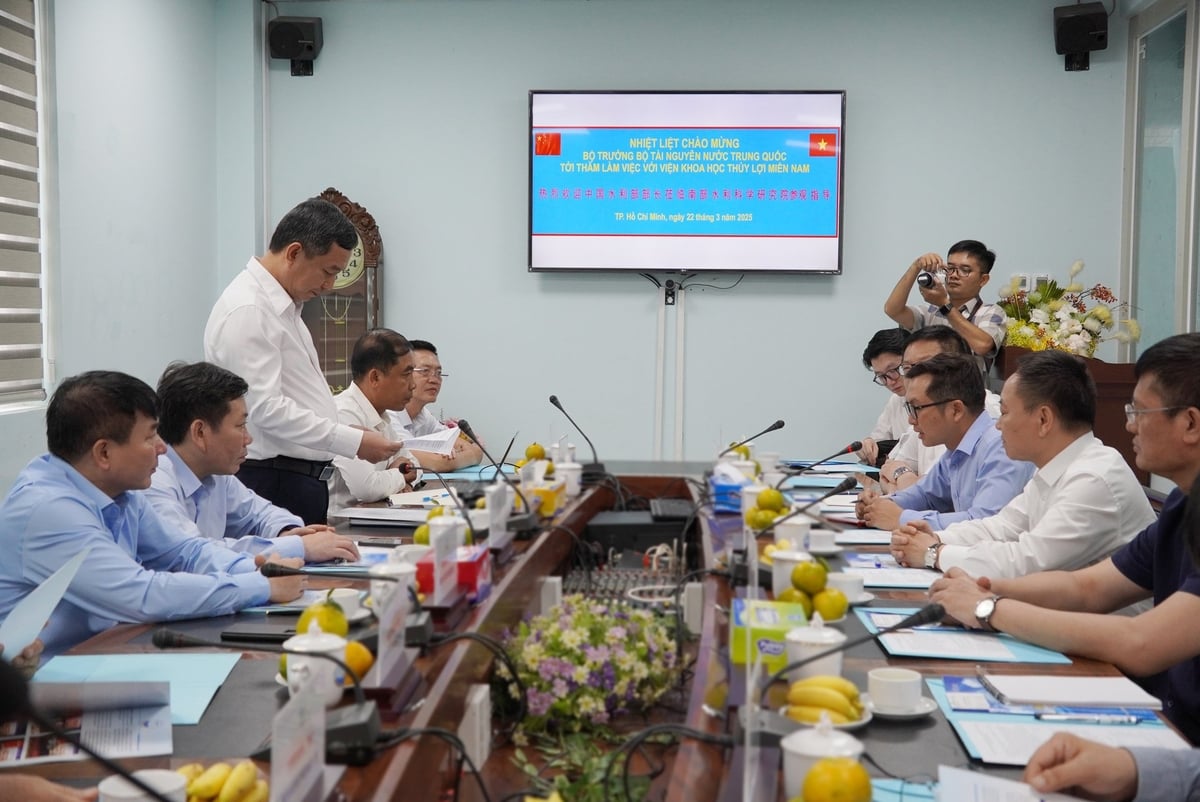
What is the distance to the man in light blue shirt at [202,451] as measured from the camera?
8.96ft

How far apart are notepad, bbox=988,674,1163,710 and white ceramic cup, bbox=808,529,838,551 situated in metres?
0.50

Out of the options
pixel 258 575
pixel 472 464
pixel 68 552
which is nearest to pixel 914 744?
pixel 258 575

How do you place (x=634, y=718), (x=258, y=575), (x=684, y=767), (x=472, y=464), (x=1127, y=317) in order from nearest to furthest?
(x=684, y=767), (x=634, y=718), (x=258, y=575), (x=472, y=464), (x=1127, y=317)

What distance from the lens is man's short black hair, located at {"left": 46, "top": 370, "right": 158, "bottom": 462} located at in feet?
7.59

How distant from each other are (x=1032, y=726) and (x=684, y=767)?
0.67m

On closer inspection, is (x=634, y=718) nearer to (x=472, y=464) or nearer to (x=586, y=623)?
(x=586, y=623)

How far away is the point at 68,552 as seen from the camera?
222cm

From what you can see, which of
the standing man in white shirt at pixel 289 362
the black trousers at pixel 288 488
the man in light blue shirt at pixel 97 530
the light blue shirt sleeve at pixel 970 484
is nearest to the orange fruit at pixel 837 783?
the man in light blue shirt at pixel 97 530

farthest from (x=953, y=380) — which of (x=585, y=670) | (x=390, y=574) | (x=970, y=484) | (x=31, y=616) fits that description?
(x=31, y=616)

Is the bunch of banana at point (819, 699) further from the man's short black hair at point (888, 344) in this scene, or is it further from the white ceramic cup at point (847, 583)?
the man's short black hair at point (888, 344)

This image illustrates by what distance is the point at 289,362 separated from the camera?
3.68 m

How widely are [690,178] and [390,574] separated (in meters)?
4.57

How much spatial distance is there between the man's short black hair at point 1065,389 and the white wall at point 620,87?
128 inches

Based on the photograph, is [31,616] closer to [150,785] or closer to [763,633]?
[150,785]
